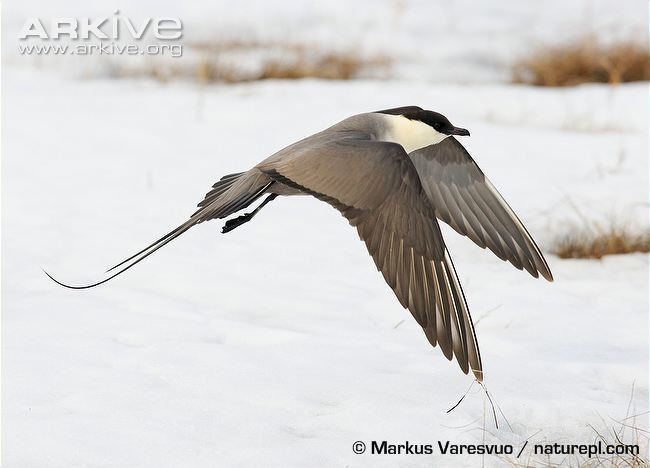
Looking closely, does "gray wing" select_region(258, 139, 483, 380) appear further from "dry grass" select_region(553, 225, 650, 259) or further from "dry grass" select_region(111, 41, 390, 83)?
"dry grass" select_region(111, 41, 390, 83)

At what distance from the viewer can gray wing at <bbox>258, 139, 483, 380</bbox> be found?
105 inches

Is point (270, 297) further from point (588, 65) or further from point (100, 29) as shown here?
point (100, 29)

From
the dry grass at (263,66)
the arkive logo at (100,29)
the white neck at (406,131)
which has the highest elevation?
the arkive logo at (100,29)

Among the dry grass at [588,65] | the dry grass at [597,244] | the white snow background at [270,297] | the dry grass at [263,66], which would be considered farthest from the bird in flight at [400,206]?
the dry grass at [588,65]

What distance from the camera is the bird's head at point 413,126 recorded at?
11.6ft

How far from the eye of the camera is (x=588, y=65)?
845 centimetres

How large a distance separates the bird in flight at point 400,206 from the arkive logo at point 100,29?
624 centimetres

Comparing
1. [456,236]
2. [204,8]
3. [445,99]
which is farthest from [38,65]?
[456,236]

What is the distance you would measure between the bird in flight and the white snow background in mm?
329

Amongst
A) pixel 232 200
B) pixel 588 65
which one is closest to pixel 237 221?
pixel 232 200

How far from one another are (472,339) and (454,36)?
819cm

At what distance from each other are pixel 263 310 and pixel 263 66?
5198 mm

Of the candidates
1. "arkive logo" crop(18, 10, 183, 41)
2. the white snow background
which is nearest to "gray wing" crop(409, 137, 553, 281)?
the white snow background

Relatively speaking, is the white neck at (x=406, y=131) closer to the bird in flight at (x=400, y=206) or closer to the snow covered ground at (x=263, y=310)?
the bird in flight at (x=400, y=206)
